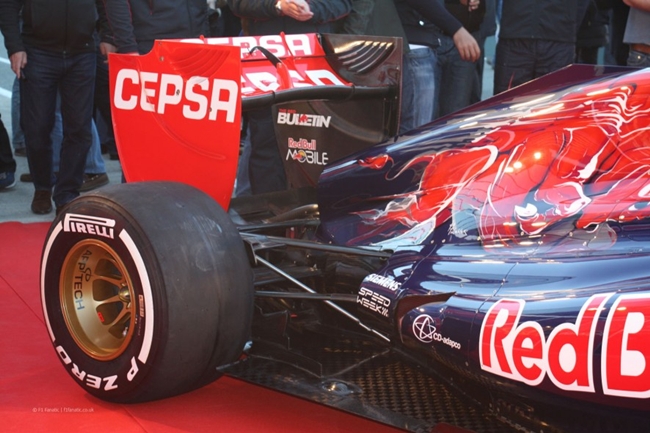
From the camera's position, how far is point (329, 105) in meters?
4.17

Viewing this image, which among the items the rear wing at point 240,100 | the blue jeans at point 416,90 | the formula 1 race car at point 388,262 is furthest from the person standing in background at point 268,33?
the formula 1 race car at point 388,262

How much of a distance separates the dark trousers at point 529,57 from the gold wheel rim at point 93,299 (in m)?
3.32

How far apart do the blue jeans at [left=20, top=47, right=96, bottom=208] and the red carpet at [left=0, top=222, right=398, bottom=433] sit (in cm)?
238

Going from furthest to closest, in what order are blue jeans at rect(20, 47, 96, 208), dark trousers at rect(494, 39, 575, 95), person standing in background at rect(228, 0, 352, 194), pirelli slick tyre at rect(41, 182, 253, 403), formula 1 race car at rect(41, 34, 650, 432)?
dark trousers at rect(494, 39, 575, 95), blue jeans at rect(20, 47, 96, 208), person standing in background at rect(228, 0, 352, 194), pirelli slick tyre at rect(41, 182, 253, 403), formula 1 race car at rect(41, 34, 650, 432)

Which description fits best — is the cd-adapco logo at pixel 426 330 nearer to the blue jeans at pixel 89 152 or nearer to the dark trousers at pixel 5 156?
the blue jeans at pixel 89 152

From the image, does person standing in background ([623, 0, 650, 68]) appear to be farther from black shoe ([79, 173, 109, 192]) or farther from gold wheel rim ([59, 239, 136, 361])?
black shoe ([79, 173, 109, 192])

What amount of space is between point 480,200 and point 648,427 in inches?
34.7

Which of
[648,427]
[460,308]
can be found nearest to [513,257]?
[460,308]

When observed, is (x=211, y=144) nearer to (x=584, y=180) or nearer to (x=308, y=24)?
(x=584, y=180)

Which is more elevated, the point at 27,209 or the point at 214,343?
the point at 214,343

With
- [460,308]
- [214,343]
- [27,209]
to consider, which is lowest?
[27,209]

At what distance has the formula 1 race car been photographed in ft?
8.16

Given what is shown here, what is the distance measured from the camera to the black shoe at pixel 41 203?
6.05m

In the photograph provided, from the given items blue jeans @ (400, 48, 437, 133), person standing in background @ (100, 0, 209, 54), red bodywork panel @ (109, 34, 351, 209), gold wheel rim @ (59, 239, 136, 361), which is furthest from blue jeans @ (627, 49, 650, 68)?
gold wheel rim @ (59, 239, 136, 361)
